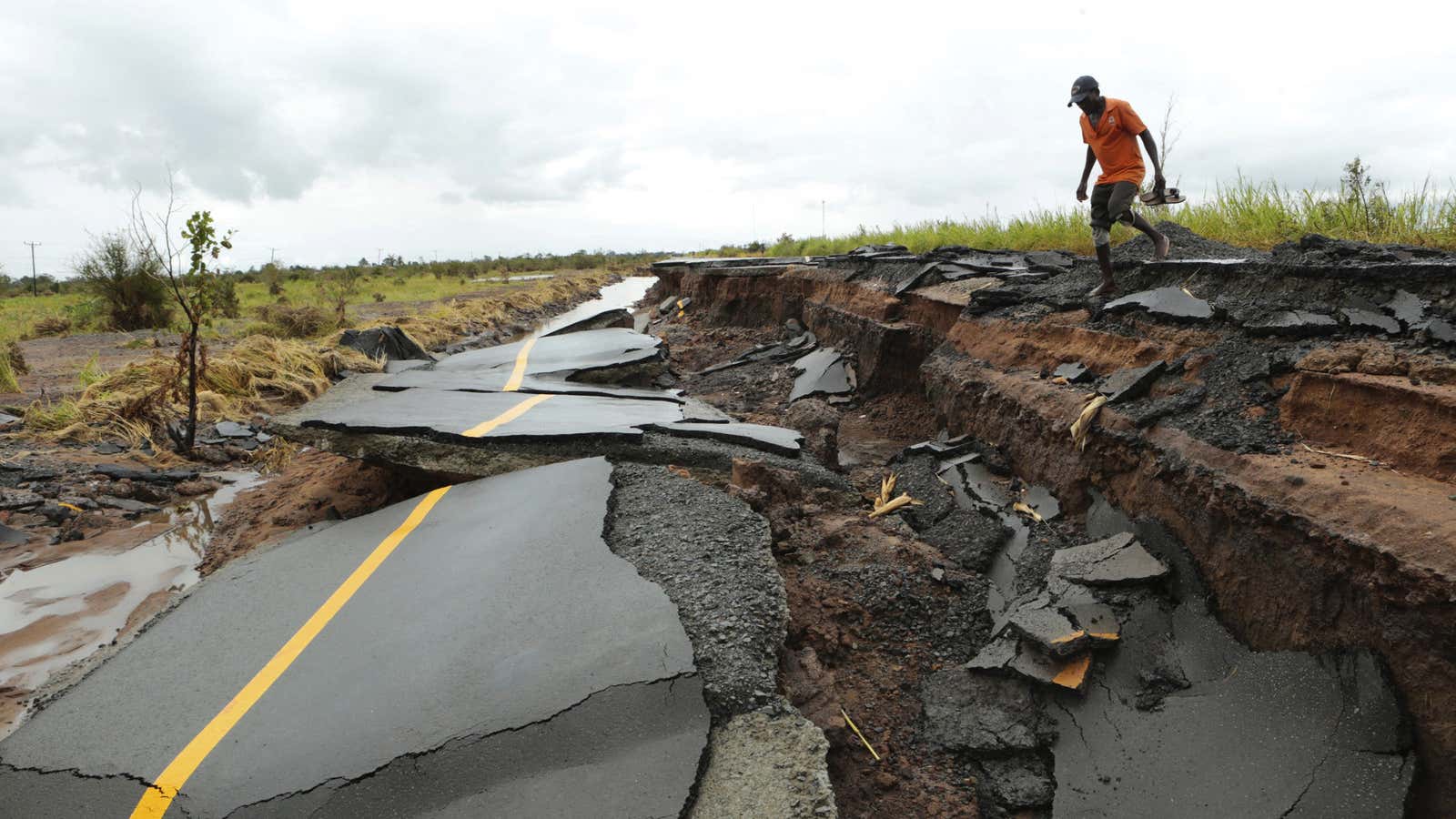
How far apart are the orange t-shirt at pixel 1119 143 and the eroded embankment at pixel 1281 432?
82cm

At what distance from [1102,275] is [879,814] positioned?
5.24m

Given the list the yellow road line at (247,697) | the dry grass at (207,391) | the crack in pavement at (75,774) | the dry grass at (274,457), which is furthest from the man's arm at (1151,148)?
the dry grass at (207,391)

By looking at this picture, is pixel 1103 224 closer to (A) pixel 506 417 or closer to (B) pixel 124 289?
(A) pixel 506 417

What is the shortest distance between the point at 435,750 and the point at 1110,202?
6.42 meters

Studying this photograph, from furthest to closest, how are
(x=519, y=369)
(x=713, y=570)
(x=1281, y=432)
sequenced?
1. (x=519, y=369)
2. (x=1281, y=432)
3. (x=713, y=570)

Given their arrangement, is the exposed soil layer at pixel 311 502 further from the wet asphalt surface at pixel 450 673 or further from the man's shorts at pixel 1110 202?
the man's shorts at pixel 1110 202

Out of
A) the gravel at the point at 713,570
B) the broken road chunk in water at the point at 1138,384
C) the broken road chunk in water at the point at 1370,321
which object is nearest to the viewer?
the gravel at the point at 713,570

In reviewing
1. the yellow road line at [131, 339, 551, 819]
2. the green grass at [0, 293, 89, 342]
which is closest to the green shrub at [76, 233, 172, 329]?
the green grass at [0, 293, 89, 342]

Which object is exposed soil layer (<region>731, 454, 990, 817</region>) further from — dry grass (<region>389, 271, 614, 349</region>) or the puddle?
the puddle

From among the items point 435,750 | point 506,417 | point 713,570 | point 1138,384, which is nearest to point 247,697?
point 435,750

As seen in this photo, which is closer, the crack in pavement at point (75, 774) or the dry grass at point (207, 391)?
the crack in pavement at point (75, 774)

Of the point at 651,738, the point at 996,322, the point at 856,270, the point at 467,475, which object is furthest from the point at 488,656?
the point at 856,270

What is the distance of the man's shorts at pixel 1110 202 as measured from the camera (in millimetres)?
Result: 6262

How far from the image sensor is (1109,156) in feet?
20.9
